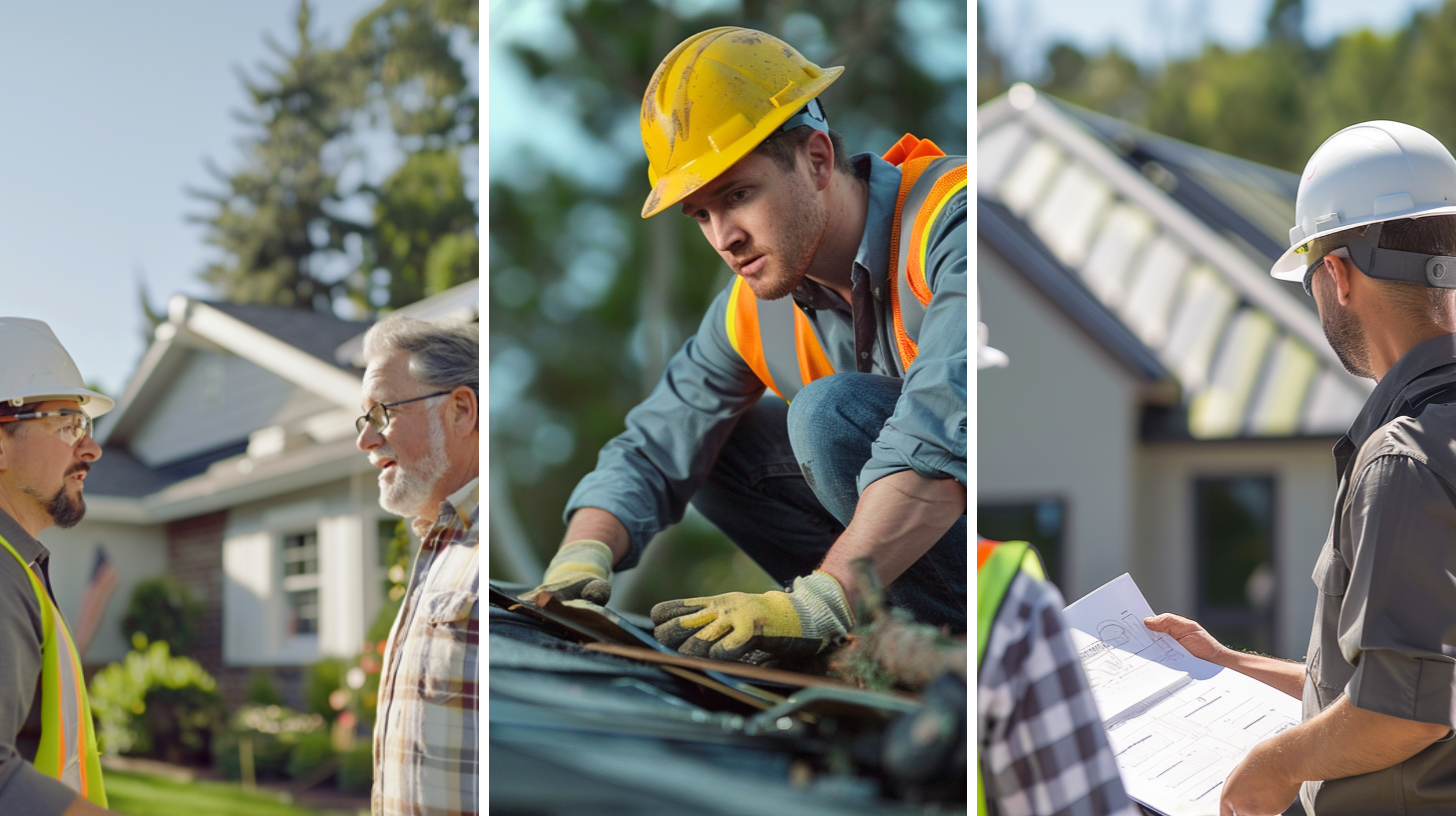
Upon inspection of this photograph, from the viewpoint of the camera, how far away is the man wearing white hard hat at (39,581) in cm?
193

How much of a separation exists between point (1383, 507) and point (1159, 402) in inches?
240

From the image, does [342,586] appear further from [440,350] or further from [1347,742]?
[1347,742]

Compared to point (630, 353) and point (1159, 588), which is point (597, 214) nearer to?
point (630, 353)

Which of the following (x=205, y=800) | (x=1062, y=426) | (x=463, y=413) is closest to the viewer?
(x=463, y=413)

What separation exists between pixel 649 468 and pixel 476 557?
1.33ft

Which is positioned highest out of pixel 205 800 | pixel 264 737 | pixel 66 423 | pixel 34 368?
pixel 34 368

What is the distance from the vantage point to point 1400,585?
5.15ft

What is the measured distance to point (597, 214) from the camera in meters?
2.20

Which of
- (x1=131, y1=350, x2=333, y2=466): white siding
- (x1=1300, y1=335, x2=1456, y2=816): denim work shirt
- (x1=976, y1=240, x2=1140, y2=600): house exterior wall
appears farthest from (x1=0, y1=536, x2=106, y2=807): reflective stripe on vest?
(x1=976, y1=240, x2=1140, y2=600): house exterior wall

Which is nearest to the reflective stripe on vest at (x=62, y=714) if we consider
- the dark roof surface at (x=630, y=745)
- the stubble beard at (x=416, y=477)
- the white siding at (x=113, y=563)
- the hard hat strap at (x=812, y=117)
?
the stubble beard at (x=416, y=477)

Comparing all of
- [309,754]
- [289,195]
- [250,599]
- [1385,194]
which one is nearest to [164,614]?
[250,599]

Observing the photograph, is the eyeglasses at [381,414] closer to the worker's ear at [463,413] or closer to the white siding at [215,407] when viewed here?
the worker's ear at [463,413]

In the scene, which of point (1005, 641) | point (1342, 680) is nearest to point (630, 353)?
point (1005, 641)

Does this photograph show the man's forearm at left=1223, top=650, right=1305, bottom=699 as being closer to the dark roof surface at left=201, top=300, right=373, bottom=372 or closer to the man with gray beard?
the man with gray beard
